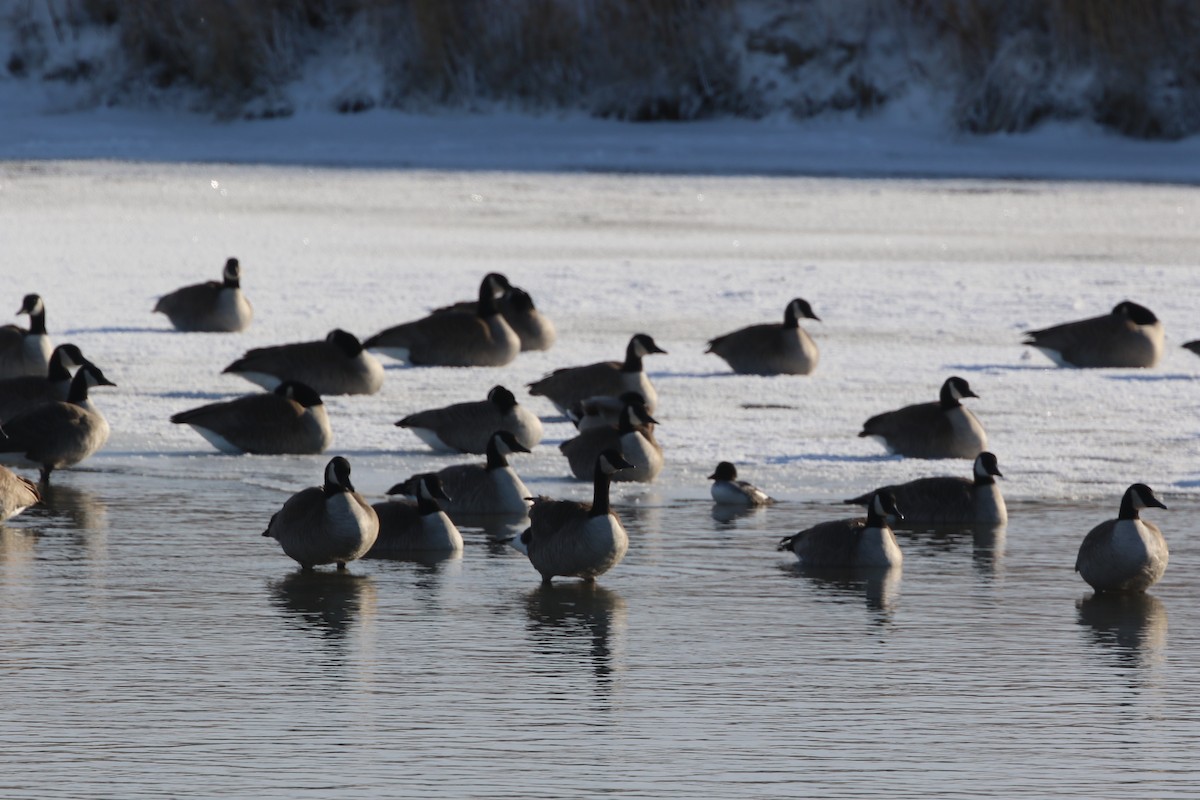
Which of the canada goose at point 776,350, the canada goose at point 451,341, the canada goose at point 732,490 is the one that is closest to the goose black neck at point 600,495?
the canada goose at point 732,490

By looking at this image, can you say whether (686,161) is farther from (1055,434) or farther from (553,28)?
(1055,434)

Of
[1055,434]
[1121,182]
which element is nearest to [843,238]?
[1121,182]

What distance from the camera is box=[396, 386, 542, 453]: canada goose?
34.3 ft

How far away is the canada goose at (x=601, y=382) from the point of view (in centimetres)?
1157

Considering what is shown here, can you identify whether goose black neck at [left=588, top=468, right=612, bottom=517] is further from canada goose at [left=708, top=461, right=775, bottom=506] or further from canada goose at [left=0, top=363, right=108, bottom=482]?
canada goose at [left=0, top=363, right=108, bottom=482]

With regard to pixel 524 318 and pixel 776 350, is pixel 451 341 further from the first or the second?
pixel 776 350

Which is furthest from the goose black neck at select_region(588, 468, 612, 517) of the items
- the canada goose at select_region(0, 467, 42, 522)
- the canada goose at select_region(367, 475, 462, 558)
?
the canada goose at select_region(0, 467, 42, 522)

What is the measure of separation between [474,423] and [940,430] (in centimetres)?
238

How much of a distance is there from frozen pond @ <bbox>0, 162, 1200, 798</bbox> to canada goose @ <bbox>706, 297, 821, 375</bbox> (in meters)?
0.16

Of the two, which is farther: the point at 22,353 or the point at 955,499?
the point at 22,353

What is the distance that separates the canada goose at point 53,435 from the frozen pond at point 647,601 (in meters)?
0.21

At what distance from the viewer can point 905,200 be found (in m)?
26.8

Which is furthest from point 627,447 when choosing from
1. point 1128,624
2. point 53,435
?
point 1128,624

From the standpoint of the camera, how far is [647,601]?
7.47 meters
